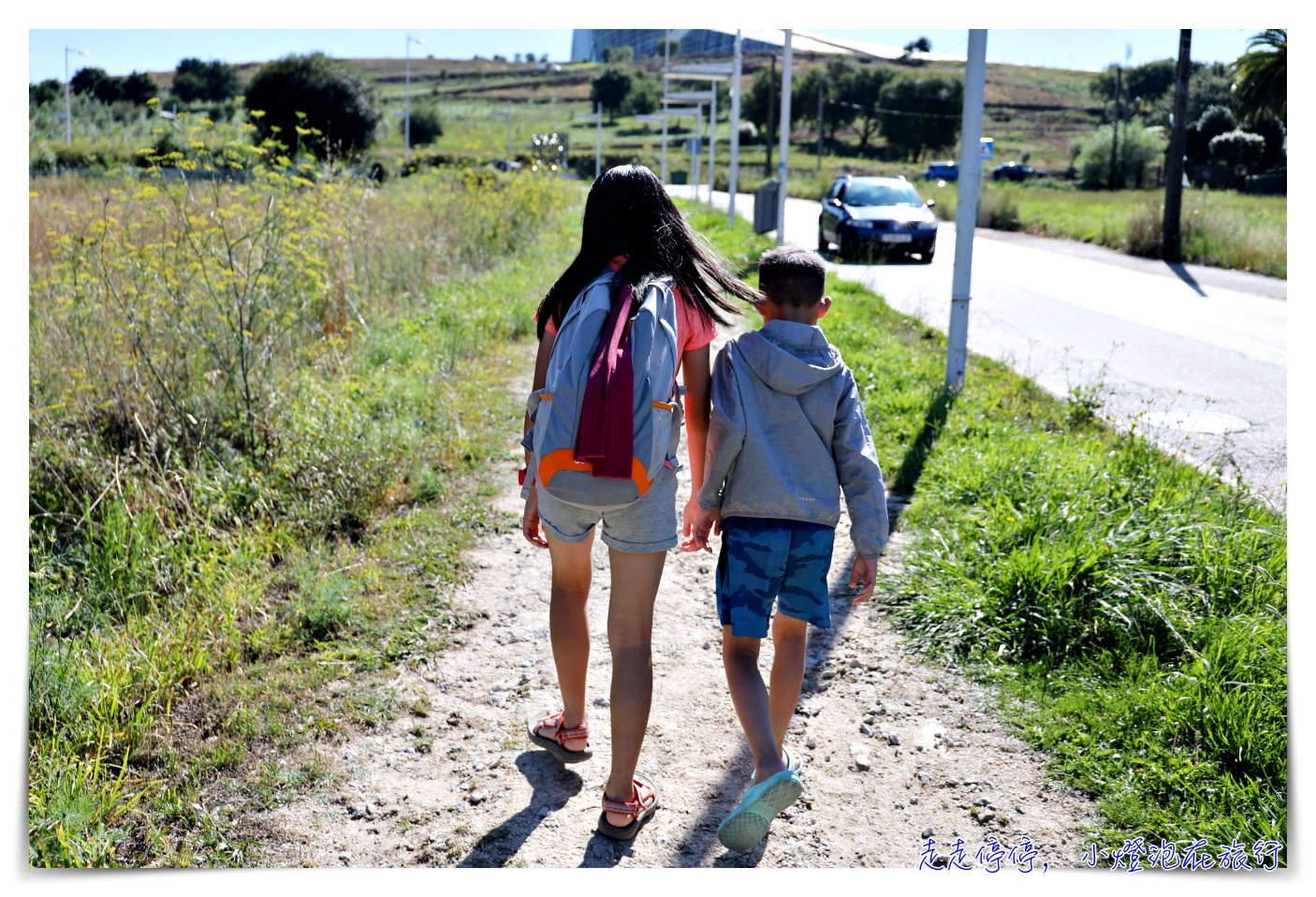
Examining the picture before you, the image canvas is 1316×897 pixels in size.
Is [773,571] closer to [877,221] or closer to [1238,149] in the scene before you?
[877,221]

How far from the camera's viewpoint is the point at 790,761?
3.02 meters

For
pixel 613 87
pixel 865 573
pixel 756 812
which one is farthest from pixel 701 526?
pixel 613 87

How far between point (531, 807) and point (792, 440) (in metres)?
1.29

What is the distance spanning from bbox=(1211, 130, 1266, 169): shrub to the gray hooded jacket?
43.6m

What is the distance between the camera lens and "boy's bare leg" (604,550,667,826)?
2.70 meters

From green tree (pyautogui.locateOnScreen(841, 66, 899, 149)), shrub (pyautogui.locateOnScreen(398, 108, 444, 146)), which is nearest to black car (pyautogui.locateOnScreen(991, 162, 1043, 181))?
green tree (pyautogui.locateOnScreen(841, 66, 899, 149))

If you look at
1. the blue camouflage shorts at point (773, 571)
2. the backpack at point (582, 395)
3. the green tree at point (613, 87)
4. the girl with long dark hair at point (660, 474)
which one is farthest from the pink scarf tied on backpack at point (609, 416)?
the green tree at point (613, 87)

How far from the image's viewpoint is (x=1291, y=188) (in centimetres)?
343

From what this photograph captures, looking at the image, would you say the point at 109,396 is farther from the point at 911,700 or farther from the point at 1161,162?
the point at 1161,162

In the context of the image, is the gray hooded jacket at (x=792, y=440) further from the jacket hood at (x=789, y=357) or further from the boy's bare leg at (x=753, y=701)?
the boy's bare leg at (x=753, y=701)

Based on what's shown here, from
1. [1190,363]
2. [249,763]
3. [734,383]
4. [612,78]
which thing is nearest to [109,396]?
[249,763]

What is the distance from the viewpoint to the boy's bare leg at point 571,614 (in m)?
2.82

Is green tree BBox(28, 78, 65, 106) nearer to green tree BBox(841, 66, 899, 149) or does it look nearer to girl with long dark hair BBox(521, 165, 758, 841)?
girl with long dark hair BBox(521, 165, 758, 841)

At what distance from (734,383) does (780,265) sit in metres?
0.33
